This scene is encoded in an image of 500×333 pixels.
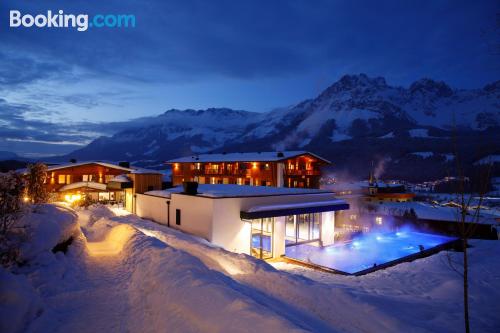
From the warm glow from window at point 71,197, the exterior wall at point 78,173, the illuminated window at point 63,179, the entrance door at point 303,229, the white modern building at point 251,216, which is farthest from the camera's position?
the illuminated window at point 63,179

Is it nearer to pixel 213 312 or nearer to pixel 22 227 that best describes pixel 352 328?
pixel 213 312

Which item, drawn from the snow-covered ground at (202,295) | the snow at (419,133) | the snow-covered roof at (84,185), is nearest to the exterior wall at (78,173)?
the snow-covered roof at (84,185)

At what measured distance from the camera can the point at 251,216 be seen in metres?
15.5

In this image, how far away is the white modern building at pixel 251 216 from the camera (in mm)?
15406

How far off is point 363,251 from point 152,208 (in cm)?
1319

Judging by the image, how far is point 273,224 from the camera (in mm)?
16625

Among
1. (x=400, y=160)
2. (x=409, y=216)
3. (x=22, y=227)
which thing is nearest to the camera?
(x=22, y=227)

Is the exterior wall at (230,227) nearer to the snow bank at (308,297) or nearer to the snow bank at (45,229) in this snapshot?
the snow bank at (308,297)

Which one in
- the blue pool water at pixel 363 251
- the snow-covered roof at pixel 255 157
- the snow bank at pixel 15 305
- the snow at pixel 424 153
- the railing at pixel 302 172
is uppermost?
the snow at pixel 424 153

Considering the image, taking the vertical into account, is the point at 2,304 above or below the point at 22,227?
below

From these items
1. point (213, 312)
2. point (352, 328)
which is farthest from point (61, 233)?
point (352, 328)

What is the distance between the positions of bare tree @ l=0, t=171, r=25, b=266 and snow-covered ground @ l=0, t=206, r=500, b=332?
479 mm

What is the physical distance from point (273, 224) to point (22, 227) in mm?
10915

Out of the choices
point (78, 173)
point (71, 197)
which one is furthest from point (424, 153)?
point (71, 197)
